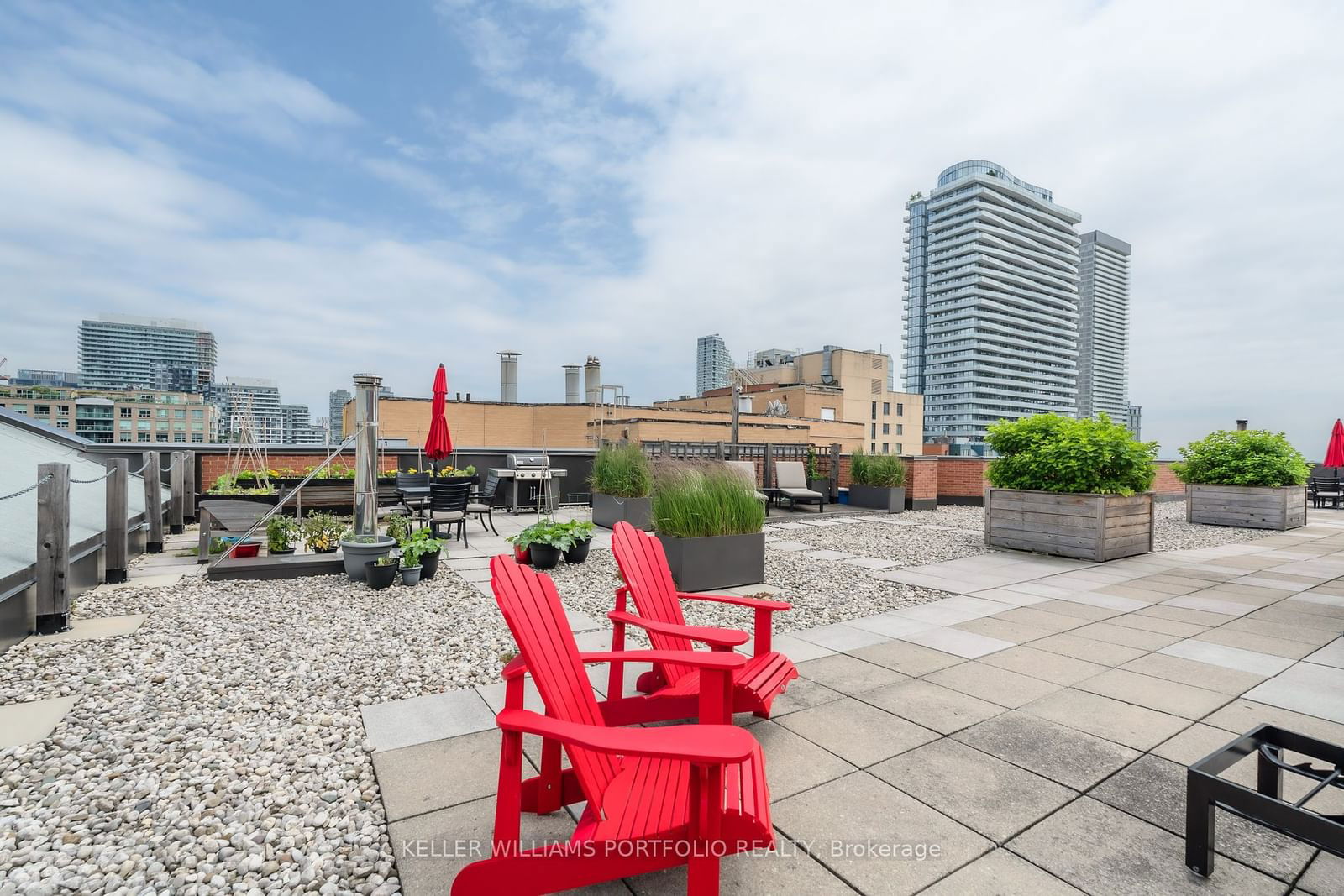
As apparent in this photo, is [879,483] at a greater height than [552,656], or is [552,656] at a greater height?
[552,656]

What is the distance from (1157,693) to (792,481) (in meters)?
9.26

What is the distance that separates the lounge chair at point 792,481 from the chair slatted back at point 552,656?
10148mm

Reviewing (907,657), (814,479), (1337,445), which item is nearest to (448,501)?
(907,657)

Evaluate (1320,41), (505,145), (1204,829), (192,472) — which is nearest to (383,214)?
(505,145)

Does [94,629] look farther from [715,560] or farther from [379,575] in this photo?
[715,560]

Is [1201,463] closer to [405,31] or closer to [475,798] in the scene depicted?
[475,798]

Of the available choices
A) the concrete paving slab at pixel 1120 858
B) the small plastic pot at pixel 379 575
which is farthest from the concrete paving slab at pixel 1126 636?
the small plastic pot at pixel 379 575

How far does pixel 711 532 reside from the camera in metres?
5.41

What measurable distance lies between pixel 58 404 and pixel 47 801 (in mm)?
28537

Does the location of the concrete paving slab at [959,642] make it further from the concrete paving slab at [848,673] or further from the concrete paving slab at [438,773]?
the concrete paving slab at [438,773]

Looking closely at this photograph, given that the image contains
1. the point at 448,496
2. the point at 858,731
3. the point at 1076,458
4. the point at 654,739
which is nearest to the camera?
the point at 654,739

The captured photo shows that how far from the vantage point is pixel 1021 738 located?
2.46m

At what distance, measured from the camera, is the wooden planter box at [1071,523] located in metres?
6.74

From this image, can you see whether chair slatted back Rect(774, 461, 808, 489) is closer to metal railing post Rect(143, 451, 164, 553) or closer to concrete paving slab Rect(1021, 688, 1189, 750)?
concrete paving slab Rect(1021, 688, 1189, 750)
